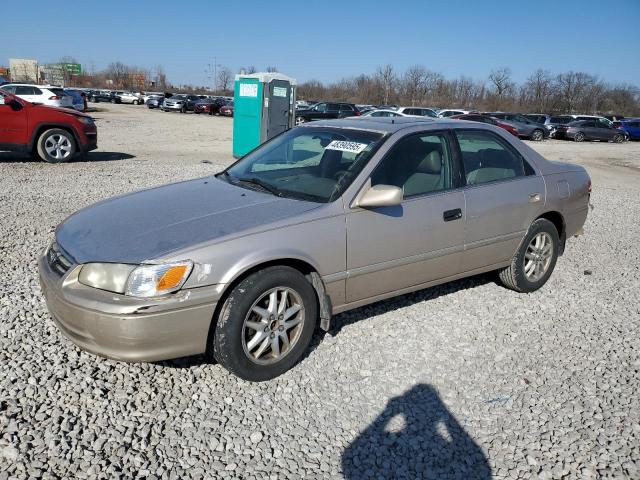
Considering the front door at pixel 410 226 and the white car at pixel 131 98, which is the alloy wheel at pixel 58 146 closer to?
the front door at pixel 410 226

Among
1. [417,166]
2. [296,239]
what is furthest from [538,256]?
[296,239]

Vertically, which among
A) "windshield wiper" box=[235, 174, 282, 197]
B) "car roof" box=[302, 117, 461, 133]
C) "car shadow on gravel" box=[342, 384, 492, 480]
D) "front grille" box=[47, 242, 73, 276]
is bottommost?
"car shadow on gravel" box=[342, 384, 492, 480]

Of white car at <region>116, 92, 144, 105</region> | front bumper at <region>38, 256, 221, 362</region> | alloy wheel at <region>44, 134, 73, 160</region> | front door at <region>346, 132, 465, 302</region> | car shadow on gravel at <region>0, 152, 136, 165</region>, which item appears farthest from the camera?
white car at <region>116, 92, 144, 105</region>

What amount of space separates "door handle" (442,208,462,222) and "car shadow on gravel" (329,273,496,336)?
914mm

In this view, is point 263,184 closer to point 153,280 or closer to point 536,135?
point 153,280

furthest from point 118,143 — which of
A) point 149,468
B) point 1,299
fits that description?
point 149,468

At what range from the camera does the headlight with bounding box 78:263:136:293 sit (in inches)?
115

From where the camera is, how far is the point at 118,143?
17.4 metres

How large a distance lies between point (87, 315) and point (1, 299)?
188 centimetres

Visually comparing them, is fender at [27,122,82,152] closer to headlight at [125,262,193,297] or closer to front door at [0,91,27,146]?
front door at [0,91,27,146]

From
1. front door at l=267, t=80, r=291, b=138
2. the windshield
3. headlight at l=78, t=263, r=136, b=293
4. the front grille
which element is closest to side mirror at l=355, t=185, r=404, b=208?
the windshield

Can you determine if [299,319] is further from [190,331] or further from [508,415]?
[508,415]

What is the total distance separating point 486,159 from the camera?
15.2 ft

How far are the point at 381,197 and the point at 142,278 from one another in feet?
5.13
